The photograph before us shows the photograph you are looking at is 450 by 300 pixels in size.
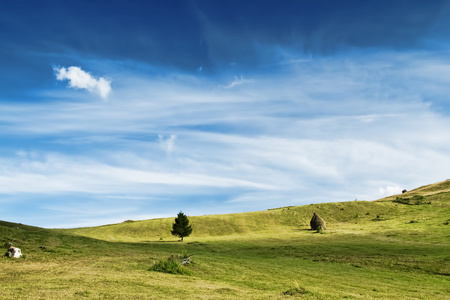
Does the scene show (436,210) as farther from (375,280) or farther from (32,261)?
(32,261)

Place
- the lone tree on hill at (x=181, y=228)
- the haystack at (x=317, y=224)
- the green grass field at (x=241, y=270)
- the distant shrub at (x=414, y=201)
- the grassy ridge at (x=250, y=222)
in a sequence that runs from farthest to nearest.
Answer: the distant shrub at (x=414, y=201), the grassy ridge at (x=250, y=222), the haystack at (x=317, y=224), the lone tree on hill at (x=181, y=228), the green grass field at (x=241, y=270)

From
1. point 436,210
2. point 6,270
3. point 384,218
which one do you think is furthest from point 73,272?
point 436,210

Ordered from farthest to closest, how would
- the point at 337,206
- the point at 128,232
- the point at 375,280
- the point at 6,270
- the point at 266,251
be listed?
the point at 337,206, the point at 128,232, the point at 266,251, the point at 375,280, the point at 6,270

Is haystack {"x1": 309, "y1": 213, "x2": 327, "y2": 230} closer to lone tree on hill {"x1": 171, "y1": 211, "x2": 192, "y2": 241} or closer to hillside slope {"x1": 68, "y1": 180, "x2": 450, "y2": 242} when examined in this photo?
hillside slope {"x1": 68, "y1": 180, "x2": 450, "y2": 242}

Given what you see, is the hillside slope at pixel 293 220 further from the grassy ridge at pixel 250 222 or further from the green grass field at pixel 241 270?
the green grass field at pixel 241 270

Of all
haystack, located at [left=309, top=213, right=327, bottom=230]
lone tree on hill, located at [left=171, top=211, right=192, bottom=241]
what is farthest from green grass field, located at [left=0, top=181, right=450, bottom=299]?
lone tree on hill, located at [left=171, top=211, right=192, bottom=241]

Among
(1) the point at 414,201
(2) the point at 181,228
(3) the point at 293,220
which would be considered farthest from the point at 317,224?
(1) the point at 414,201

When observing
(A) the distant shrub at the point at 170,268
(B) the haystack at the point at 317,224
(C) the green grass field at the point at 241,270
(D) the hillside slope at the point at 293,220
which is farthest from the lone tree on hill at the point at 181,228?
(A) the distant shrub at the point at 170,268

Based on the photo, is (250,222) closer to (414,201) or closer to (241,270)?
(414,201)

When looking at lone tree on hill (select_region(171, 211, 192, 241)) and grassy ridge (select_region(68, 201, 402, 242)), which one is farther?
grassy ridge (select_region(68, 201, 402, 242))

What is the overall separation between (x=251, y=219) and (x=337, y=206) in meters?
32.5

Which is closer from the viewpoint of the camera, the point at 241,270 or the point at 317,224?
the point at 241,270

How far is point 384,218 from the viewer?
98.9 meters

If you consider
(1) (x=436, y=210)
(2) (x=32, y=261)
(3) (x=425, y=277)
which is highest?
(1) (x=436, y=210)
